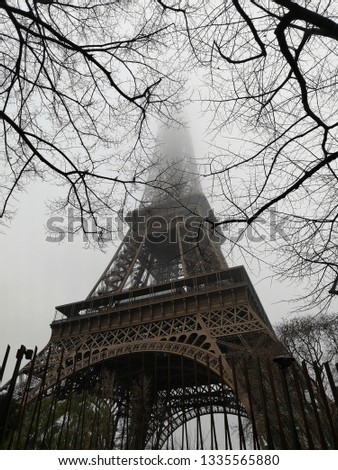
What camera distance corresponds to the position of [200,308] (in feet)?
65.2

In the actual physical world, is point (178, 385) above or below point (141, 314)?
below

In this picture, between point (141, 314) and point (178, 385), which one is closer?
point (141, 314)

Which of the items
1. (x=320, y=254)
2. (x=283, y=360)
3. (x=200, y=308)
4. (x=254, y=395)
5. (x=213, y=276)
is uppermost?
(x=213, y=276)

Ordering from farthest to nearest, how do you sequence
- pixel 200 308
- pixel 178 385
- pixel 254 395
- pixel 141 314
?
1. pixel 178 385
2. pixel 141 314
3. pixel 200 308
4. pixel 254 395

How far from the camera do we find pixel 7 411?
346cm

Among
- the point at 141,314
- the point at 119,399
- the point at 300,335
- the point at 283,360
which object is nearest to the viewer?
the point at 283,360
